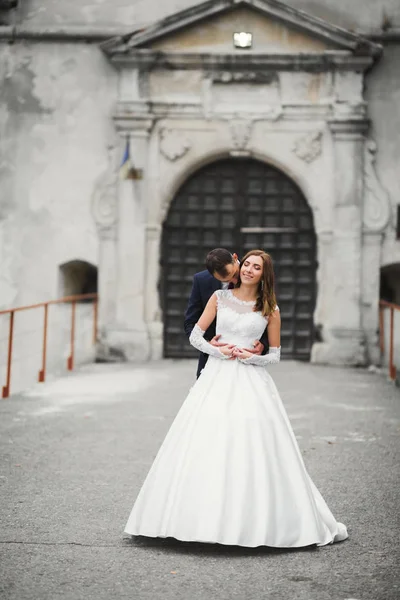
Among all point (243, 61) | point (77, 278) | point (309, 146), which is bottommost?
point (77, 278)

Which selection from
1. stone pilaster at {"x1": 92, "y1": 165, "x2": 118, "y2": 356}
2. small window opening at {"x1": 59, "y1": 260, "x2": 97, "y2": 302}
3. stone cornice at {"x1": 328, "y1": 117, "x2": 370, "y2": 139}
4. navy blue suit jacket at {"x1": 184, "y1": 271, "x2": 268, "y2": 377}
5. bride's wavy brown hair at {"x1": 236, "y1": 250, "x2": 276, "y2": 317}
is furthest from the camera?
small window opening at {"x1": 59, "y1": 260, "x2": 97, "y2": 302}

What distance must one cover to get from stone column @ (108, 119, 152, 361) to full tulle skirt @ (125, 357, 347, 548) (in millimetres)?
10024

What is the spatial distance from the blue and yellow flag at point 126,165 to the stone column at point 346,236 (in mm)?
3296

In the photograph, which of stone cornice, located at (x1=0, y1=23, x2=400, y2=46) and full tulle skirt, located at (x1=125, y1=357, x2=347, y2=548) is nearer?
full tulle skirt, located at (x1=125, y1=357, x2=347, y2=548)

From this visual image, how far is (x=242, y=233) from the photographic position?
1573 cm

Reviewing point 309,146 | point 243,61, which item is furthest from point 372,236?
point 243,61

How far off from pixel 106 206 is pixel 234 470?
→ 36.0 ft

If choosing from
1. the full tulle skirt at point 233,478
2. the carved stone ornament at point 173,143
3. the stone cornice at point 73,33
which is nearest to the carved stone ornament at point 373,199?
the stone cornice at point 73,33

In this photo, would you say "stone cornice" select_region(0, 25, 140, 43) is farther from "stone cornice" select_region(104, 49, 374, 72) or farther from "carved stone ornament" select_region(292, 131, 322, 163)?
"carved stone ornament" select_region(292, 131, 322, 163)

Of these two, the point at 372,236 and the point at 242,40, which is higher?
the point at 242,40

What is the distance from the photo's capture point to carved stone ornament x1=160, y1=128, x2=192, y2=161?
15477 millimetres

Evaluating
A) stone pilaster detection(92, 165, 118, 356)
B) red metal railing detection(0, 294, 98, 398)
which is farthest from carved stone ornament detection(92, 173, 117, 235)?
red metal railing detection(0, 294, 98, 398)

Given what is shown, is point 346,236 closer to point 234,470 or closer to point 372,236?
point 372,236

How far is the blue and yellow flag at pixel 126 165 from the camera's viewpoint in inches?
604
